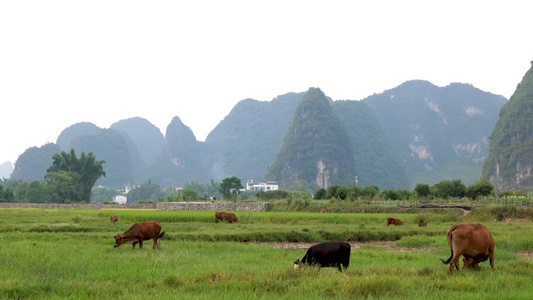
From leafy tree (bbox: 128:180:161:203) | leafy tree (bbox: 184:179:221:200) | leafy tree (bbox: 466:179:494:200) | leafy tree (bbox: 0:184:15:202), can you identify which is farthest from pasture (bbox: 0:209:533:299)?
leafy tree (bbox: 128:180:161:203)

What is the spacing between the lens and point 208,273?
8484 millimetres

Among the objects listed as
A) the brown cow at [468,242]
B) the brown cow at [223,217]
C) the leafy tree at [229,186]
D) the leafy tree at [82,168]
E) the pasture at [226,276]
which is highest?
the leafy tree at [82,168]

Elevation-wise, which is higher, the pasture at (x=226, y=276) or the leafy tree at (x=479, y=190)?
the leafy tree at (x=479, y=190)

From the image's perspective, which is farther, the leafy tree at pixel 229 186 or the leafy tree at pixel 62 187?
the leafy tree at pixel 62 187

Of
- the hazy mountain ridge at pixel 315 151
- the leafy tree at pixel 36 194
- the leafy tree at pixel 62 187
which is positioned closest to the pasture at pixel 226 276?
the leafy tree at pixel 62 187

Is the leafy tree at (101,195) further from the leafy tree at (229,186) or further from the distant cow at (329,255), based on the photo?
the distant cow at (329,255)

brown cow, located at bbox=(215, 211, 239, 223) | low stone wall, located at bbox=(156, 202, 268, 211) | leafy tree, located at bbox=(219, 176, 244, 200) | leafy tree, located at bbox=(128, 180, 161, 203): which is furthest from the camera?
leafy tree, located at bbox=(128, 180, 161, 203)


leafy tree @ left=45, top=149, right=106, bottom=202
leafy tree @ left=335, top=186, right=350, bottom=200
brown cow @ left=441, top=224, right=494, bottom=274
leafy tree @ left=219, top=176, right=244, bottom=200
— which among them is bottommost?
brown cow @ left=441, top=224, right=494, bottom=274

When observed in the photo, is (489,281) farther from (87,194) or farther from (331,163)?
(331,163)

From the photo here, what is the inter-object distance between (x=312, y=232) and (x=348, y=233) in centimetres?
146

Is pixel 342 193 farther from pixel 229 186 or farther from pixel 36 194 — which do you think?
pixel 36 194

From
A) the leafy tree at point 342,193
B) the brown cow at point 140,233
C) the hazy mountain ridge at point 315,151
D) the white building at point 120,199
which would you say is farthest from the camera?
the hazy mountain ridge at point 315,151

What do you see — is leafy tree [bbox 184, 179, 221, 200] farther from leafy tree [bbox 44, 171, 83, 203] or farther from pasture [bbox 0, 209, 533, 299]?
pasture [bbox 0, 209, 533, 299]

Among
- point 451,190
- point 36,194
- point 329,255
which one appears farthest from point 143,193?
point 329,255
